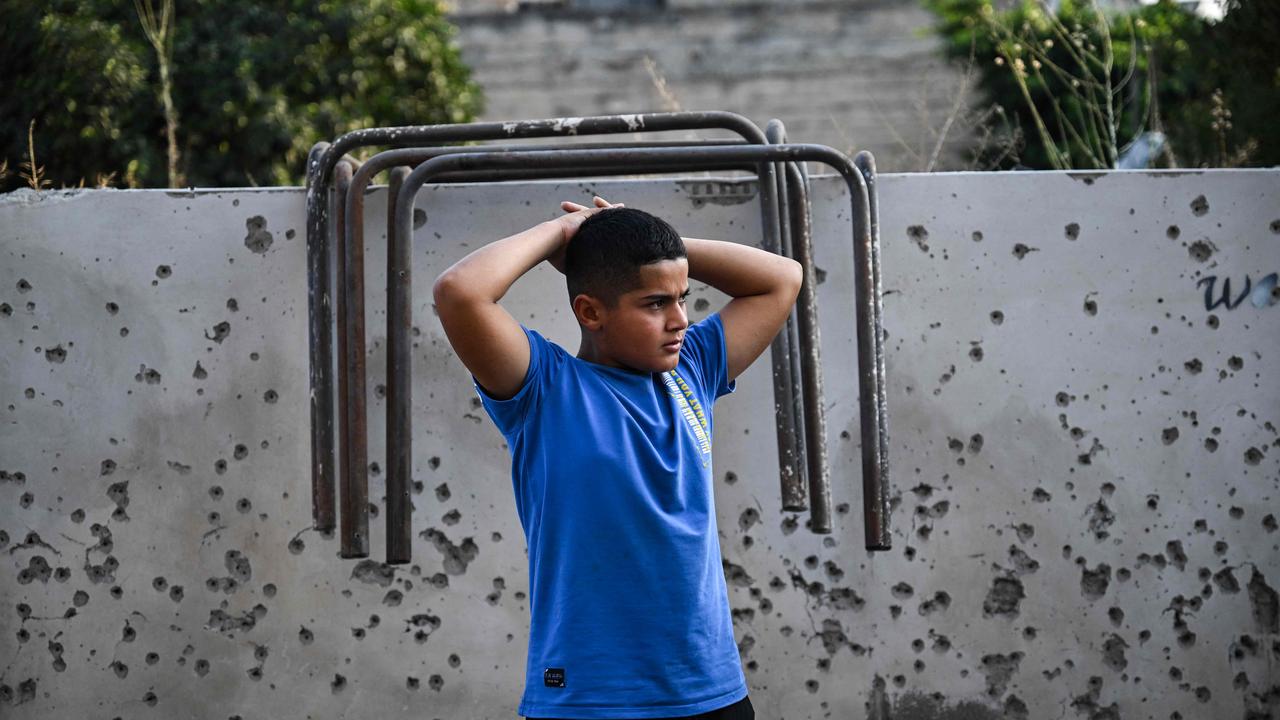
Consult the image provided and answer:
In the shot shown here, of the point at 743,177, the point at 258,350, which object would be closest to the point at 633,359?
the point at 743,177

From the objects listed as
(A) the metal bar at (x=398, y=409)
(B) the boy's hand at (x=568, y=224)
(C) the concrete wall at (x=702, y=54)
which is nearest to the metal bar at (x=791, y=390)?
(B) the boy's hand at (x=568, y=224)

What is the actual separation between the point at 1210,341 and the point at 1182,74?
15.9 ft

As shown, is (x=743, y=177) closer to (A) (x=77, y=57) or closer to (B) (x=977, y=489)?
(B) (x=977, y=489)

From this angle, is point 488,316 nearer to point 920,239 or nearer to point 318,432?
point 318,432

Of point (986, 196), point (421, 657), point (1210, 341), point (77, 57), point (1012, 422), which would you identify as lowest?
point (421, 657)

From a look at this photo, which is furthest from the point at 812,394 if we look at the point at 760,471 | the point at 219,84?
the point at 219,84

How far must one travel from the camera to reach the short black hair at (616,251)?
2.21 m

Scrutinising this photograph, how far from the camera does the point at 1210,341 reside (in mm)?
3311

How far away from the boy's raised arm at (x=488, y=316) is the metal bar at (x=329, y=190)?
898 millimetres

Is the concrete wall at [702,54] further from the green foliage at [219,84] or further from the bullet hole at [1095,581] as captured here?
the bullet hole at [1095,581]

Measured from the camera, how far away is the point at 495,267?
85.2 inches

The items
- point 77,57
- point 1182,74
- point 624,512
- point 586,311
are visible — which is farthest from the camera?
point 1182,74

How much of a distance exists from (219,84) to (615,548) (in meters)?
5.81

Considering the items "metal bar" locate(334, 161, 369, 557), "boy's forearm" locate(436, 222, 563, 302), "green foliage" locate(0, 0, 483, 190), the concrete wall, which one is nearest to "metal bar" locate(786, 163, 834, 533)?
"boy's forearm" locate(436, 222, 563, 302)
